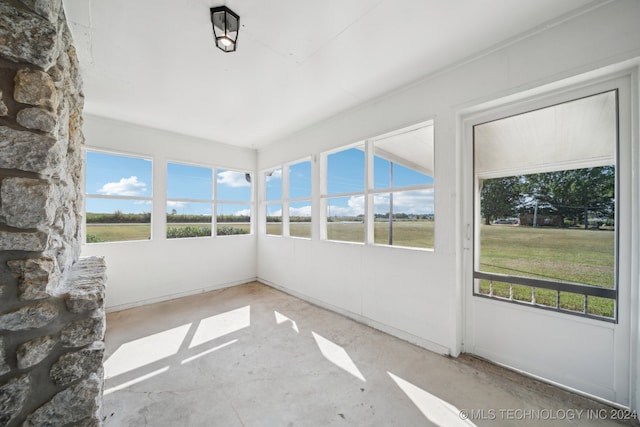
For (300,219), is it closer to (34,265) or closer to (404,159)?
(404,159)

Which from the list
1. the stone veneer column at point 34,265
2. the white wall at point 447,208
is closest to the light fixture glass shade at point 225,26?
the stone veneer column at point 34,265

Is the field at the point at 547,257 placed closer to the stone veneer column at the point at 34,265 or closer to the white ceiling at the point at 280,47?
the white ceiling at the point at 280,47

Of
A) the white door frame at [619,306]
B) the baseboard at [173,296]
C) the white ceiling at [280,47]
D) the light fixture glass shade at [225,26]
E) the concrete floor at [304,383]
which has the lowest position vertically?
the concrete floor at [304,383]

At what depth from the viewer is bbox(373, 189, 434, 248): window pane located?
2820 mm

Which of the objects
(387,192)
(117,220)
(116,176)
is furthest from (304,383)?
(116,176)

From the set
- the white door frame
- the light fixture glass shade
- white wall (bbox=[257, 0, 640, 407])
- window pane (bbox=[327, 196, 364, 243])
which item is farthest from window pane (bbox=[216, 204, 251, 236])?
the white door frame

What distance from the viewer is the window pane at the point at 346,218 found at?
11.6 ft

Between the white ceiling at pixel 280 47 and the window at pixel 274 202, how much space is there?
1.83m

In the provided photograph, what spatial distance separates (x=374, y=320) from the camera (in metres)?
3.12

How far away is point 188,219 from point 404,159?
4.04 metres

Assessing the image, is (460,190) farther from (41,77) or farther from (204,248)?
(204,248)

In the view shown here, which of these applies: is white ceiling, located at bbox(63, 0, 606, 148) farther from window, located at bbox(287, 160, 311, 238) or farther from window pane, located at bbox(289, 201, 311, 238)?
window pane, located at bbox(289, 201, 311, 238)

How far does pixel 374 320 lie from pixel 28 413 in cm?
288

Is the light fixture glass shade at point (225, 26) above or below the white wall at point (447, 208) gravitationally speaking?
above
